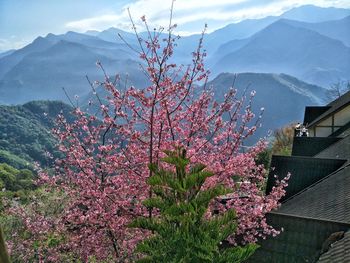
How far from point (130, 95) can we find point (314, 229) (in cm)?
577

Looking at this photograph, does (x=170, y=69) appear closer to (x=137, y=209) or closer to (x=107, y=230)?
(x=137, y=209)

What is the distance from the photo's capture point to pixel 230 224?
7.90 m

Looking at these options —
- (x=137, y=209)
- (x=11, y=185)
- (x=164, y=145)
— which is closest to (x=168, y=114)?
(x=164, y=145)

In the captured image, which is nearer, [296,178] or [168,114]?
[168,114]

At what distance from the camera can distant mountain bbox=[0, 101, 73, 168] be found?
116150 mm

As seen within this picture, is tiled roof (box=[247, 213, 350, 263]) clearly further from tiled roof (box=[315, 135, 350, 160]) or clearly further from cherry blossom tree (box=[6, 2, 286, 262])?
tiled roof (box=[315, 135, 350, 160])

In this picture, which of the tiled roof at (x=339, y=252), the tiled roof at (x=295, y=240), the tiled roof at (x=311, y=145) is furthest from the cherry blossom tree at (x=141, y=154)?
the tiled roof at (x=311, y=145)

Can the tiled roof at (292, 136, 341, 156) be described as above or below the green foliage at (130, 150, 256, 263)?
below

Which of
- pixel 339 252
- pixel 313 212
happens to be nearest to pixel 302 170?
pixel 313 212

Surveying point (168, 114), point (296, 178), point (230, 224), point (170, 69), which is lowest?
point (296, 178)

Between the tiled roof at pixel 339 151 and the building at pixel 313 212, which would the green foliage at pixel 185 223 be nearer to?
the building at pixel 313 212

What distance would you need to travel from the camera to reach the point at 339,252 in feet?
27.8

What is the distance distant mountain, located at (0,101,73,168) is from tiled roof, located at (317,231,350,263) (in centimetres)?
10109

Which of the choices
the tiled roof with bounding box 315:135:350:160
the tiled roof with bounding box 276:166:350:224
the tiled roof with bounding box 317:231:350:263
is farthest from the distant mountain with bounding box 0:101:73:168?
the tiled roof with bounding box 317:231:350:263
